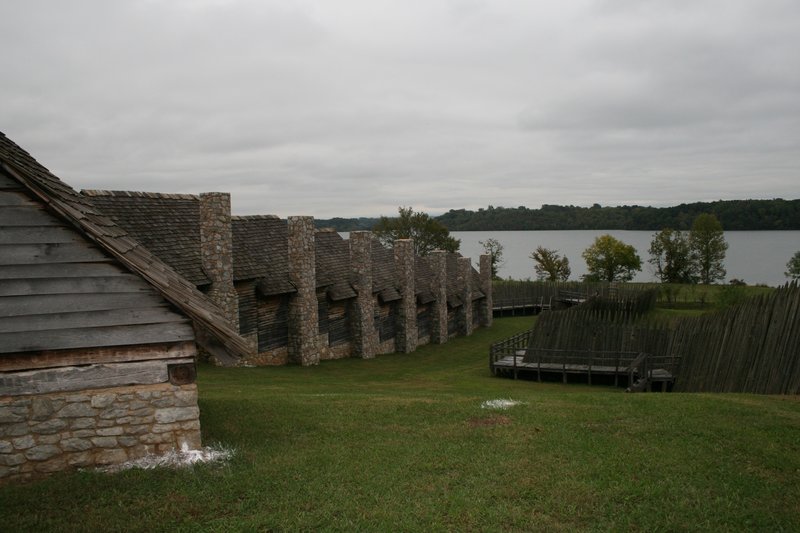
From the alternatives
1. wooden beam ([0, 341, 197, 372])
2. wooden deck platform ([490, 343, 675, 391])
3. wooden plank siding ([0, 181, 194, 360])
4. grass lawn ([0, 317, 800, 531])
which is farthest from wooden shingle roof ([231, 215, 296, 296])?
wooden plank siding ([0, 181, 194, 360])

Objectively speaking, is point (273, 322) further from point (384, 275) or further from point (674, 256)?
point (674, 256)

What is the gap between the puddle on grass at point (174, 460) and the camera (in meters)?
7.82

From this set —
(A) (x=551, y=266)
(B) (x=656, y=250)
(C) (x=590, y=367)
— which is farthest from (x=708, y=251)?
(C) (x=590, y=367)

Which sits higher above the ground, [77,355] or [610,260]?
[77,355]

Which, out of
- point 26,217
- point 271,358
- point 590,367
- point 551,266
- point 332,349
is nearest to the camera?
point 26,217

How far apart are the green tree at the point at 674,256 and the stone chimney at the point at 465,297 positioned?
46019 millimetres

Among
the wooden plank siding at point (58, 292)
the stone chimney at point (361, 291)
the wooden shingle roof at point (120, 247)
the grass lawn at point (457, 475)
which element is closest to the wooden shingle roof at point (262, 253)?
the stone chimney at point (361, 291)

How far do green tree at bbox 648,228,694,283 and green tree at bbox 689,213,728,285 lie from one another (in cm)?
A: 88

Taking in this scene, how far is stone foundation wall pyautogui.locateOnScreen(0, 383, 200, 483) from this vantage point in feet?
24.6

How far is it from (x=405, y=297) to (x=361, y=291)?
4495mm

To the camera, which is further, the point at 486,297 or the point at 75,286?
the point at 486,297

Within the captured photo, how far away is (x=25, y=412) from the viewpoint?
751 centimetres

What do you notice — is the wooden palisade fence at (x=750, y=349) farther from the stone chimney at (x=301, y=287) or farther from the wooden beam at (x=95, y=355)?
the wooden beam at (x=95, y=355)

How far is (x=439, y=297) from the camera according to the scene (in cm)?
3603
